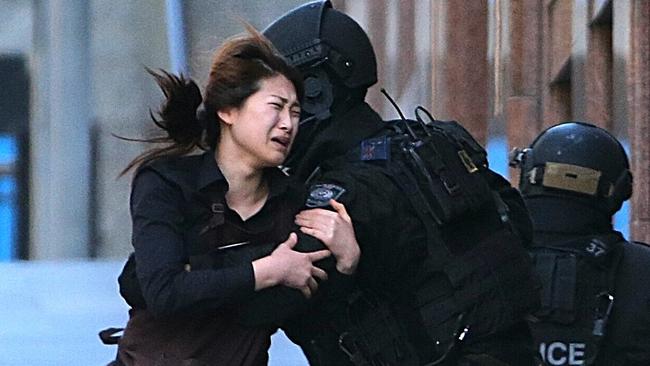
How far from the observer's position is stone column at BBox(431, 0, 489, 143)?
9.44 m

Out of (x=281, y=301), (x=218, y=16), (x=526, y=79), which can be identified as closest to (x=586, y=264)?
(x=281, y=301)

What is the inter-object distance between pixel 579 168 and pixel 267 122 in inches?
67.4

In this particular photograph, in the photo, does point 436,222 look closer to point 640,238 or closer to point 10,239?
point 640,238

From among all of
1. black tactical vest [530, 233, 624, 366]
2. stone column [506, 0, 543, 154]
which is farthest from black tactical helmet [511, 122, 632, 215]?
stone column [506, 0, 543, 154]

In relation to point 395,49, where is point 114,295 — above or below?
below

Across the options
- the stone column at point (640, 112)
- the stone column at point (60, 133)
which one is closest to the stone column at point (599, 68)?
the stone column at point (640, 112)

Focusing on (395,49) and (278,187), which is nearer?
(278,187)

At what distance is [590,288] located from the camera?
193 inches

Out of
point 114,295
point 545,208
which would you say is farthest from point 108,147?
point 545,208

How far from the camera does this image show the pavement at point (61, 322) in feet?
22.9

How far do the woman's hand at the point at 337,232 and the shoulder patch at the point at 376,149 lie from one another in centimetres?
19

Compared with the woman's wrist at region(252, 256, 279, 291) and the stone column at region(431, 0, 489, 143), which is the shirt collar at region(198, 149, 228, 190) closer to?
the woman's wrist at region(252, 256, 279, 291)

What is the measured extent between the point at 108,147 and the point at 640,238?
355cm

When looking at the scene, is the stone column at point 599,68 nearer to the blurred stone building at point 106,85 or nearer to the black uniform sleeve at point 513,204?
the blurred stone building at point 106,85
